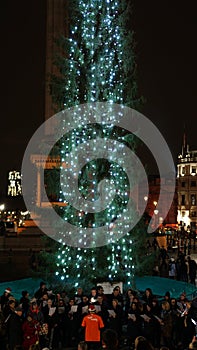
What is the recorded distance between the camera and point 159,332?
1243 cm

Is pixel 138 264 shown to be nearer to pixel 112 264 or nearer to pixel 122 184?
pixel 112 264

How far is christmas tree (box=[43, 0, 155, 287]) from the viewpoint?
16062mm

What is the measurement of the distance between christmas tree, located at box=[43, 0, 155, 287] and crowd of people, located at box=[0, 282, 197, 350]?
9.14 feet

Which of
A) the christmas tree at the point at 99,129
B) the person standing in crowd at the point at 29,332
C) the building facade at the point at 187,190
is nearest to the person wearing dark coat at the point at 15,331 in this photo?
the person standing in crowd at the point at 29,332

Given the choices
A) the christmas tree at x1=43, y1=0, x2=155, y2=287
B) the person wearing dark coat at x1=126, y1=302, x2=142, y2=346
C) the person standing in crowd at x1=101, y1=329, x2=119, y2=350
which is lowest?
the person wearing dark coat at x1=126, y1=302, x2=142, y2=346

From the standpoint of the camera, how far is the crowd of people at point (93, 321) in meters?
11.2

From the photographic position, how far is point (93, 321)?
36.3 feet

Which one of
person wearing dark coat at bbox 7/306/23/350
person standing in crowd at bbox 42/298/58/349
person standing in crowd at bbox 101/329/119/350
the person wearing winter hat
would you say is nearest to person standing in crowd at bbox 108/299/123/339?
the person wearing winter hat

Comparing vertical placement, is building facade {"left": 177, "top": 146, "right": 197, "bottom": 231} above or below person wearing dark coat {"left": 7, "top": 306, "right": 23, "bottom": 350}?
above

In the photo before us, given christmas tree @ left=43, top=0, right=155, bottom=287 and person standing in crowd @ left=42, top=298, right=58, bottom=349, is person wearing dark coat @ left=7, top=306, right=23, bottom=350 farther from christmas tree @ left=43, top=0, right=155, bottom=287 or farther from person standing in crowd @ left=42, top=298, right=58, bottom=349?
christmas tree @ left=43, top=0, right=155, bottom=287

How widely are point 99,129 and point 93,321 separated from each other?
22.7 feet

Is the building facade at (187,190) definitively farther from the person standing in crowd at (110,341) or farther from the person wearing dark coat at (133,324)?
the person standing in crowd at (110,341)

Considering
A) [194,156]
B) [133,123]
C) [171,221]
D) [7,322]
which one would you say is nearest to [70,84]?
[133,123]

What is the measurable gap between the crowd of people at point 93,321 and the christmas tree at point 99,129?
279cm
